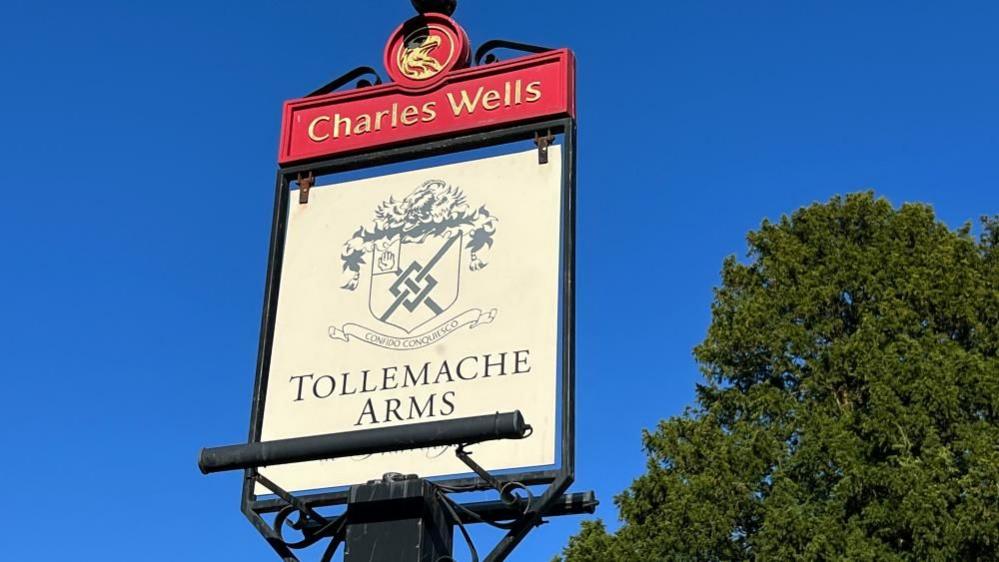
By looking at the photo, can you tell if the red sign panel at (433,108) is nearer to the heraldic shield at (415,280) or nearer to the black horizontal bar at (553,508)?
the heraldic shield at (415,280)

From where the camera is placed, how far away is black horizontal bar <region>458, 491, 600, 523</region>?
5.67 metres

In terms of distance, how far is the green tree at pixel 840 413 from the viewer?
47.7ft

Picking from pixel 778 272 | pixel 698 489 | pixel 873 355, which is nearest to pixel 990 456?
pixel 873 355

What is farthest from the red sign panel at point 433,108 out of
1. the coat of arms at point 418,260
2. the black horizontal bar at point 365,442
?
the black horizontal bar at point 365,442

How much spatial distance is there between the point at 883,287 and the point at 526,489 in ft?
40.7

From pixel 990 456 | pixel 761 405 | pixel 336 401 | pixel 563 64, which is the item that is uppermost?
pixel 761 405

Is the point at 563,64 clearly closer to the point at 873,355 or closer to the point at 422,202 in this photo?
the point at 422,202

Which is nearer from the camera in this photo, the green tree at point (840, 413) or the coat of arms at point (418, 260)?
the coat of arms at point (418, 260)

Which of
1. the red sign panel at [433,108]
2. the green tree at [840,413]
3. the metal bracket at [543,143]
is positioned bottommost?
the metal bracket at [543,143]

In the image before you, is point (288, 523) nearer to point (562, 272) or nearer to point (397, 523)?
point (397, 523)

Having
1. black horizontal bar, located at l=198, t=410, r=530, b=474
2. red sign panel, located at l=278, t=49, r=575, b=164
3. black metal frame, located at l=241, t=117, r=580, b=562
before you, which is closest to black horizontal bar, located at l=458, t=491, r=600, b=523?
black metal frame, located at l=241, t=117, r=580, b=562

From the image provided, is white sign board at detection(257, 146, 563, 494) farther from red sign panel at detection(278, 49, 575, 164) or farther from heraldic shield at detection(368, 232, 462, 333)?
red sign panel at detection(278, 49, 575, 164)

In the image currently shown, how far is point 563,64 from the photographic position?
668 centimetres

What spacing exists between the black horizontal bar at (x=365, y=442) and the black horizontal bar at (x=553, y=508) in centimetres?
35
